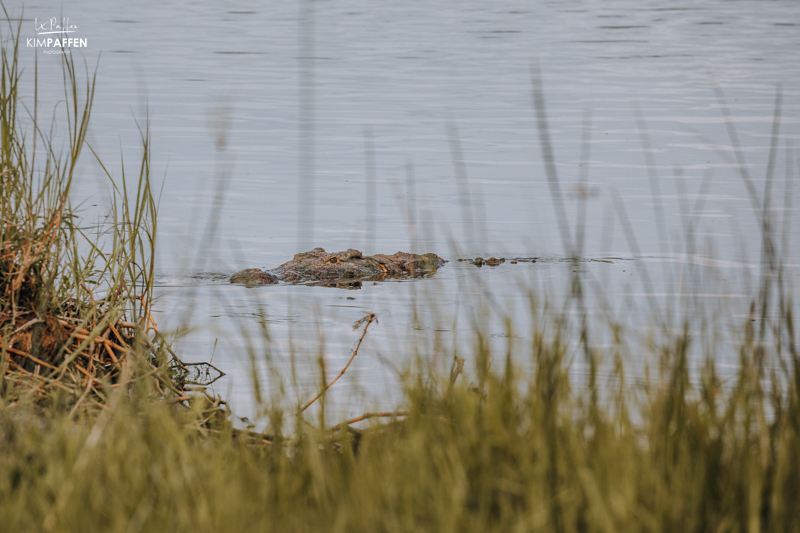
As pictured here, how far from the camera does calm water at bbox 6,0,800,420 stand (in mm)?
6348

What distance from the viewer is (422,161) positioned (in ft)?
45.5

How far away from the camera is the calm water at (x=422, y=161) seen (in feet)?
20.8

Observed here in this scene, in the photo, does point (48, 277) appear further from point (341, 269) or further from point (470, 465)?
point (341, 269)

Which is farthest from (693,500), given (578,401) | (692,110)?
(692,110)

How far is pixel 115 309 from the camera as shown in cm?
419

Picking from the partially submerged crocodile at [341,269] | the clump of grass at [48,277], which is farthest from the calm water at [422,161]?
the clump of grass at [48,277]

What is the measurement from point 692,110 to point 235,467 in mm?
16905

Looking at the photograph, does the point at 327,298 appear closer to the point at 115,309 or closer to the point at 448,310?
the point at 448,310
